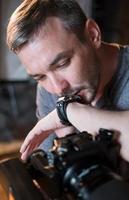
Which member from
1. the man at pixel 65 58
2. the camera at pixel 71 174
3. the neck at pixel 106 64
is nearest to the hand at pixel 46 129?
the man at pixel 65 58

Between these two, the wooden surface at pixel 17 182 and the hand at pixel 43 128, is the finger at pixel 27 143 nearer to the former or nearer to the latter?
the hand at pixel 43 128

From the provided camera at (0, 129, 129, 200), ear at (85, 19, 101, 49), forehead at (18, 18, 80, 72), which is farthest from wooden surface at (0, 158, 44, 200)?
ear at (85, 19, 101, 49)

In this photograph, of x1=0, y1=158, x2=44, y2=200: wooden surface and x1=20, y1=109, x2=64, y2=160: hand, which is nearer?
x1=0, y1=158, x2=44, y2=200: wooden surface

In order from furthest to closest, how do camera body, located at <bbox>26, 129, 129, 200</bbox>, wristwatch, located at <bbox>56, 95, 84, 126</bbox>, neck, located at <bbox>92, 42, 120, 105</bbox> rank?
1. neck, located at <bbox>92, 42, 120, 105</bbox>
2. wristwatch, located at <bbox>56, 95, 84, 126</bbox>
3. camera body, located at <bbox>26, 129, 129, 200</bbox>

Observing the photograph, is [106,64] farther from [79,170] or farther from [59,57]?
[79,170]

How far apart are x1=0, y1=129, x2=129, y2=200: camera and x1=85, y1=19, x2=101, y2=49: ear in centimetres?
46

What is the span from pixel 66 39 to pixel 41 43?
0.21 ft

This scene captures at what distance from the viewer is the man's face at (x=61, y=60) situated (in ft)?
3.40

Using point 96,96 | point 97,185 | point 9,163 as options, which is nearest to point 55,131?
point 96,96

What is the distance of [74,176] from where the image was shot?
0.64 meters

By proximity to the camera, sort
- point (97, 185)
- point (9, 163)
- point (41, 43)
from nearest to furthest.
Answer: point (97, 185) → point (9, 163) → point (41, 43)

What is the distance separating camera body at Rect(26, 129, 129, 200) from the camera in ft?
2.00

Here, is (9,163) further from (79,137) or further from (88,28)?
(88,28)

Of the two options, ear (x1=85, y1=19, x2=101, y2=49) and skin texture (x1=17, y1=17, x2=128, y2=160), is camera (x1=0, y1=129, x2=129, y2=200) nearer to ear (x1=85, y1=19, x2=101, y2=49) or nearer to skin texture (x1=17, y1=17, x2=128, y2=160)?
skin texture (x1=17, y1=17, x2=128, y2=160)
